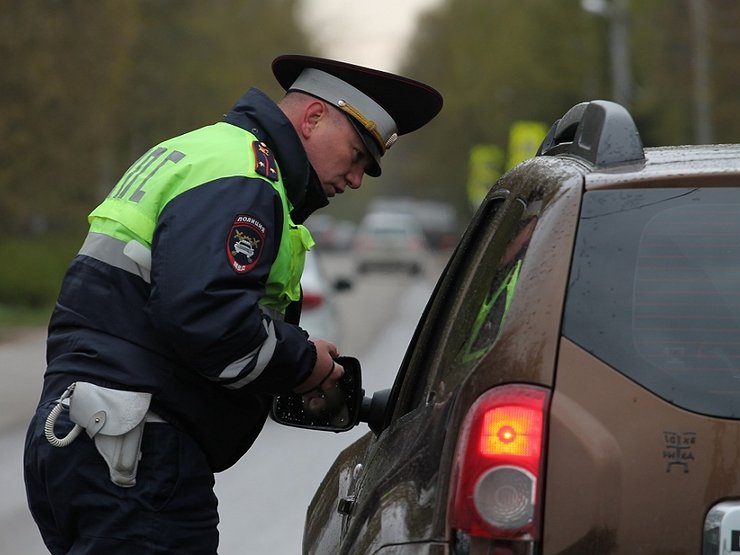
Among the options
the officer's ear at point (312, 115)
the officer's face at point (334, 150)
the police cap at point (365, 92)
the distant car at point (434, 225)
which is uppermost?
the distant car at point (434, 225)

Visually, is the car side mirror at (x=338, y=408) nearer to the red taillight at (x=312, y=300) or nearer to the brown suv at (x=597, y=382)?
the brown suv at (x=597, y=382)

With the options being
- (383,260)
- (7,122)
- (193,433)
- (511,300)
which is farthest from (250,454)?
(383,260)

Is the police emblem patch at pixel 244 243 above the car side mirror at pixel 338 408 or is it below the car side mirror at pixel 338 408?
above

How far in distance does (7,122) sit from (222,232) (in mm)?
22988

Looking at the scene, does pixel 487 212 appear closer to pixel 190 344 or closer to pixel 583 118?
pixel 583 118

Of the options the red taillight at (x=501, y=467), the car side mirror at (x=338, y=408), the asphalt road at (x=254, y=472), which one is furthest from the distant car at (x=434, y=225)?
the red taillight at (x=501, y=467)

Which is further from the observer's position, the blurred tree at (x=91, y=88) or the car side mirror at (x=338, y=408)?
the blurred tree at (x=91, y=88)

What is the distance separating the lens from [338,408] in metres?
3.90

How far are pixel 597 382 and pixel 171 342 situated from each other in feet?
3.50

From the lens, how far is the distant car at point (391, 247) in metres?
44.0

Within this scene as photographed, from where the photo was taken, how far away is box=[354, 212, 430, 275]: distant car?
144 ft

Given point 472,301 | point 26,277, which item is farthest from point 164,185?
point 26,277

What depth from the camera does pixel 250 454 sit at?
1069 cm

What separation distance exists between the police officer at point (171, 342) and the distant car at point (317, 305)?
8932mm
